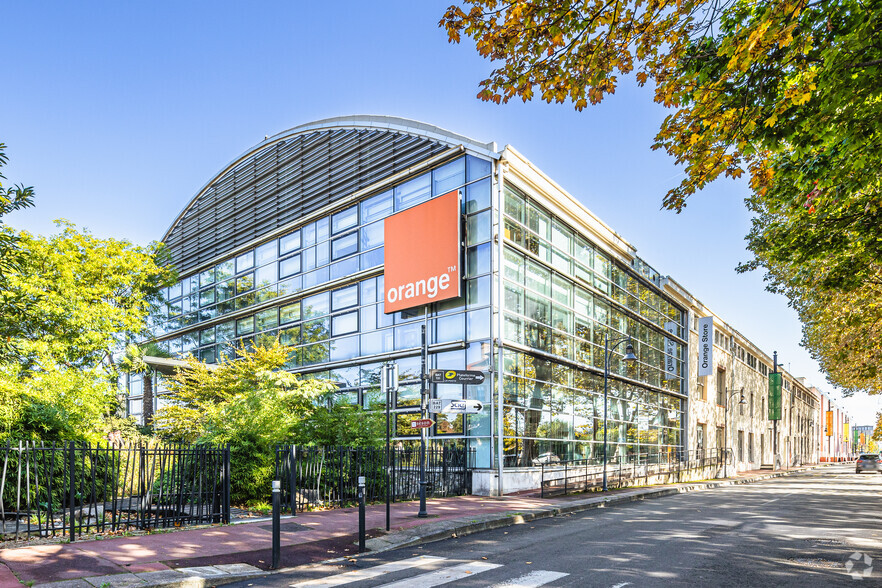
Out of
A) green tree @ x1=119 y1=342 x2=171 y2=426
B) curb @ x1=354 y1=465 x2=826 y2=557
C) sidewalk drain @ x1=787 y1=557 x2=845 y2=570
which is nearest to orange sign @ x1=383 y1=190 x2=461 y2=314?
curb @ x1=354 y1=465 x2=826 y2=557

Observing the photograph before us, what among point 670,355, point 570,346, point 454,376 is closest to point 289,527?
point 454,376

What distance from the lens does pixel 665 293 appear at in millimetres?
36781

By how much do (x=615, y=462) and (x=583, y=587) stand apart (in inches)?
864

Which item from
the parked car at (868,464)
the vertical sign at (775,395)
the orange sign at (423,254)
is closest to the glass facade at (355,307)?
the orange sign at (423,254)

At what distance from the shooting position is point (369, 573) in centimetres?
848

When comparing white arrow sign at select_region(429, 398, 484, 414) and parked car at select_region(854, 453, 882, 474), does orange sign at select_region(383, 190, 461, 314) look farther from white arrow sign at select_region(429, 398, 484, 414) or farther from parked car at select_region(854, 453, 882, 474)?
parked car at select_region(854, 453, 882, 474)

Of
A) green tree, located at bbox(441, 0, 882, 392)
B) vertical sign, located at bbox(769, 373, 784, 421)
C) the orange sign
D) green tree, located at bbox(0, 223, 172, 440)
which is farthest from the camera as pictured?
vertical sign, located at bbox(769, 373, 784, 421)

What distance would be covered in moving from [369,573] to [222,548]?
8.77 feet

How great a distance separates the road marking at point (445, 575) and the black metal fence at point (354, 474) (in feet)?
17.4

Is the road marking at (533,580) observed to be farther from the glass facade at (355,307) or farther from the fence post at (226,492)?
the glass facade at (355,307)

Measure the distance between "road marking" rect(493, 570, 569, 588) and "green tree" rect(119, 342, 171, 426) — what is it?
26.1 meters

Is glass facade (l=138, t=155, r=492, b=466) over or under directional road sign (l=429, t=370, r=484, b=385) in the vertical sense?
over

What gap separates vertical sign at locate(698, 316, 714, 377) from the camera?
40.7 meters

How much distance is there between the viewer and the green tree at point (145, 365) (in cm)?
2970
